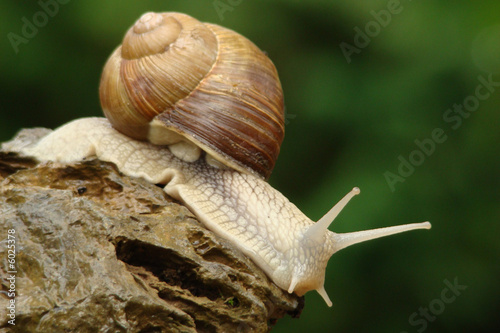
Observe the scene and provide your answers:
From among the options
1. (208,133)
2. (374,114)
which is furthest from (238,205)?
(374,114)

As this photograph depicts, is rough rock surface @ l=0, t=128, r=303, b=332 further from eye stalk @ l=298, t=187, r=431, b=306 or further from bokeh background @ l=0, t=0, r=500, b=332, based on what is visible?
bokeh background @ l=0, t=0, r=500, b=332

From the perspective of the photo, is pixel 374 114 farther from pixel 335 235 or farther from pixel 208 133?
pixel 208 133

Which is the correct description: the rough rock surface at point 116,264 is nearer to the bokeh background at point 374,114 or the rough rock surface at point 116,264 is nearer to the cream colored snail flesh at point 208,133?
the cream colored snail flesh at point 208,133

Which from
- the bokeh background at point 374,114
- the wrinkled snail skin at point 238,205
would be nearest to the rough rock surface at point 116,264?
the wrinkled snail skin at point 238,205

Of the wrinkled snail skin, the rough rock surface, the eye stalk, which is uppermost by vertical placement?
the eye stalk

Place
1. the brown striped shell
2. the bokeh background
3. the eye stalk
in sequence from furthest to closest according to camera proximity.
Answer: the bokeh background
the brown striped shell
the eye stalk

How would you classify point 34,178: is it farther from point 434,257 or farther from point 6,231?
point 434,257

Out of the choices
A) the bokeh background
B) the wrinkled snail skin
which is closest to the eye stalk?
the wrinkled snail skin
